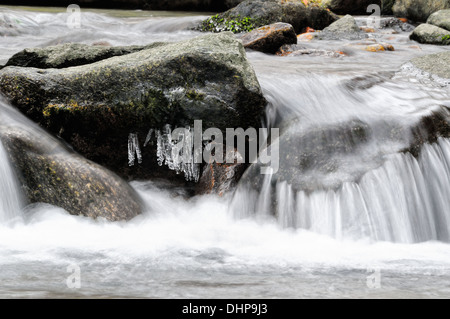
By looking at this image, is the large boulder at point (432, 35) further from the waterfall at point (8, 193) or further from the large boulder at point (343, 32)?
the waterfall at point (8, 193)

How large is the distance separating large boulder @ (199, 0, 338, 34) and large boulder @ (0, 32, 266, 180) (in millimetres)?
7769

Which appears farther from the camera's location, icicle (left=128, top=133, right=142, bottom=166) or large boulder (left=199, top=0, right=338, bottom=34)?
large boulder (left=199, top=0, right=338, bottom=34)

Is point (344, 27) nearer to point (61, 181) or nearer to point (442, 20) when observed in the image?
point (442, 20)

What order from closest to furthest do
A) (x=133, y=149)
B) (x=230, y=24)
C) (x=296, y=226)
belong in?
(x=296, y=226) → (x=133, y=149) → (x=230, y=24)

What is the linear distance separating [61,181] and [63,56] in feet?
7.30

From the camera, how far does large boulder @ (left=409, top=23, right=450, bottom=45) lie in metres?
11.0

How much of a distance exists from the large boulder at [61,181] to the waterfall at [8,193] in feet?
0.17

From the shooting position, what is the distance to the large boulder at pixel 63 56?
5887 mm

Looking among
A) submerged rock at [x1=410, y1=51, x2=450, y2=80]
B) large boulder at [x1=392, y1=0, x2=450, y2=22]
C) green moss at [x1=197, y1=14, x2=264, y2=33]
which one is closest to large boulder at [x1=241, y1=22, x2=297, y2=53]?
submerged rock at [x1=410, y1=51, x2=450, y2=80]

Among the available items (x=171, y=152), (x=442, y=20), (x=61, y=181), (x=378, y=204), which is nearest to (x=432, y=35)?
(x=442, y=20)

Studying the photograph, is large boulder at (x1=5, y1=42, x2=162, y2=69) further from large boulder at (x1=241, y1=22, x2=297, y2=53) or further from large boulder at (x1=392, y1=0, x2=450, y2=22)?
large boulder at (x1=392, y1=0, x2=450, y2=22)

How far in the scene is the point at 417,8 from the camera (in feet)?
49.2

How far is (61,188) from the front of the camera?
4277mm

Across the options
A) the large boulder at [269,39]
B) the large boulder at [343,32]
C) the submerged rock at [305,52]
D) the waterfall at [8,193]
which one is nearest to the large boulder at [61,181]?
the waterfall at [8,193]
